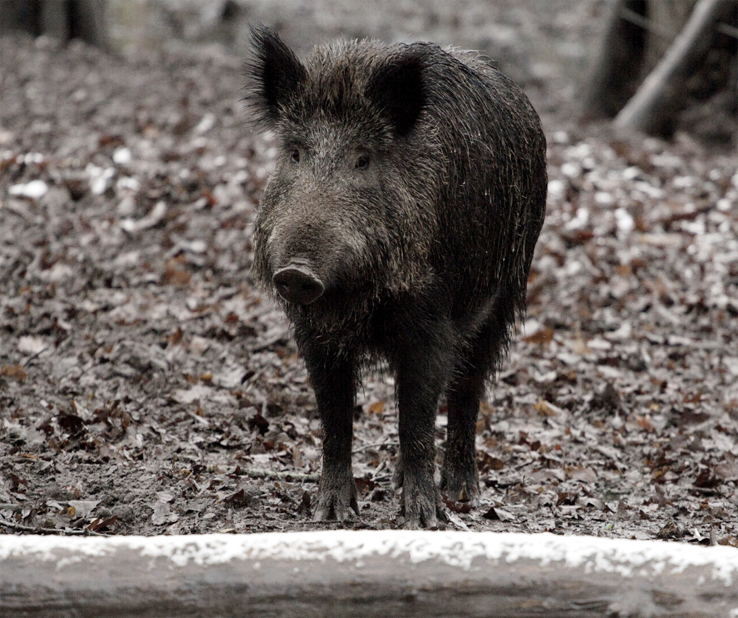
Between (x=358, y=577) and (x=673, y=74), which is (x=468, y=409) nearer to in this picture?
(x=358, y=577)

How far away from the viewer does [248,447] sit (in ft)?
17.4

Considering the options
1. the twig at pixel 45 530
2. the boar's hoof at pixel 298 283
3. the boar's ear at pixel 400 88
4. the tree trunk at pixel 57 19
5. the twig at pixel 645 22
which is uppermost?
the boar's ear at pixel 400 88

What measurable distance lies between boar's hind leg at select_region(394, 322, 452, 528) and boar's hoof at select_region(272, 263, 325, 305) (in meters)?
0.79

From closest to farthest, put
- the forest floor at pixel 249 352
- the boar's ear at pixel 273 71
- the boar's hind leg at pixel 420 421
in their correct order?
1. the boar's ear at pixel 273 71
2. the boar's hind leg at pixel 420 421
3. the forest floor at pixel 249 352

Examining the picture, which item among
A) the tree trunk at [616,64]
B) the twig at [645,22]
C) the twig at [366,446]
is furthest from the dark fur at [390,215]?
the tree trunk at [616,64]

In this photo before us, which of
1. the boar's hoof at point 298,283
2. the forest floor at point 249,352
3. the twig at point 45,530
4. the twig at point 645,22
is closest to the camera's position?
the boar's hoof at point 298,283

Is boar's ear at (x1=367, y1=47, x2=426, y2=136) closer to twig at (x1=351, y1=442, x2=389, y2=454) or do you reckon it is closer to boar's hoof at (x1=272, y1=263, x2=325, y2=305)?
boar's hoof at (x1=272, y1=263, x2=325, y2=305)

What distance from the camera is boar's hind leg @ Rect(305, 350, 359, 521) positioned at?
4344 millimetres

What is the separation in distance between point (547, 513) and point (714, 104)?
876 cm

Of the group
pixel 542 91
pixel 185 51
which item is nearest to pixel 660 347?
pixel 542 91

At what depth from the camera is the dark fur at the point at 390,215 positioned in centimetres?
384

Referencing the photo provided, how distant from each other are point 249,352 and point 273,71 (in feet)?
9.53

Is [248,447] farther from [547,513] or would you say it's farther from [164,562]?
[164,562]

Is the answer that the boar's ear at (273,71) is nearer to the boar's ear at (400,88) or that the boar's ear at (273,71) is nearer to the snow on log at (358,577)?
the boar's ear at (400,88)
